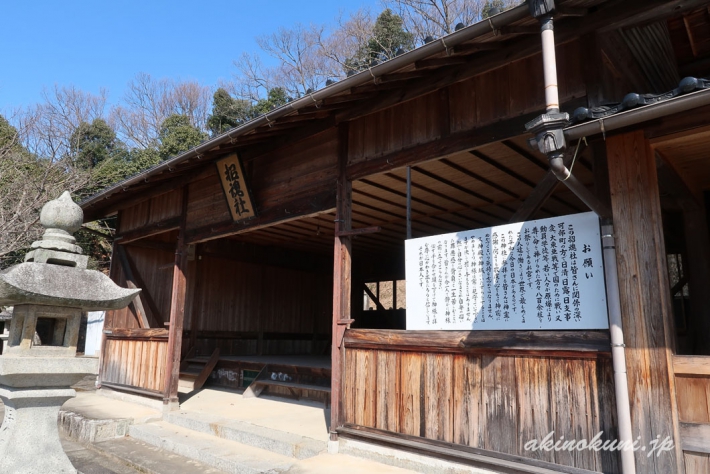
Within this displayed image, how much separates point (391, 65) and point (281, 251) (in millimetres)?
9379

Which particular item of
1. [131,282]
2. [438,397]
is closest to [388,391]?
[438,397]

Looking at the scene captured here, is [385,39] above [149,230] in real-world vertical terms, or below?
above

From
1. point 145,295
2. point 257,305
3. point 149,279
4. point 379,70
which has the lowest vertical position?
point 257,305

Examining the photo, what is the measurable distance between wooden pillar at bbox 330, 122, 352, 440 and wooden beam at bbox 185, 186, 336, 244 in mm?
A: 240

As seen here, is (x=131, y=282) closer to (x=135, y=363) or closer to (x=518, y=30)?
(x=135, y=363)

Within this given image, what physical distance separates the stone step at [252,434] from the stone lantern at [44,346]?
2.14 meters

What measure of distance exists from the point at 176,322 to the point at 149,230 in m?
2.30

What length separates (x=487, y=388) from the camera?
4457mm

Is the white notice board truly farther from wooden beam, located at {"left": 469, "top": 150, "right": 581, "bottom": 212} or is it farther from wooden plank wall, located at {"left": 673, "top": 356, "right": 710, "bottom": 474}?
wooden beam, located at {"left": 469, "top": 150, "right": 581, "bottom": 212}

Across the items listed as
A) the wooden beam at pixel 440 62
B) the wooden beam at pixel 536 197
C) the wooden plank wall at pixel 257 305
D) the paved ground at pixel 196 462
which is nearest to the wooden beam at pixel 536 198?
the wooden beam at pixel 536 197

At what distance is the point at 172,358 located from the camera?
847 cm

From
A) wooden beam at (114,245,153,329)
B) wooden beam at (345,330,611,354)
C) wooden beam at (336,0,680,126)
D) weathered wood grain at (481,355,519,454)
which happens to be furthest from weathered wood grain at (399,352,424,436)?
wooden beam at (114,245,153,329)

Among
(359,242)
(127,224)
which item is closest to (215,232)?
(127,224)

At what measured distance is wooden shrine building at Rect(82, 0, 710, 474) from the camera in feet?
11.9
